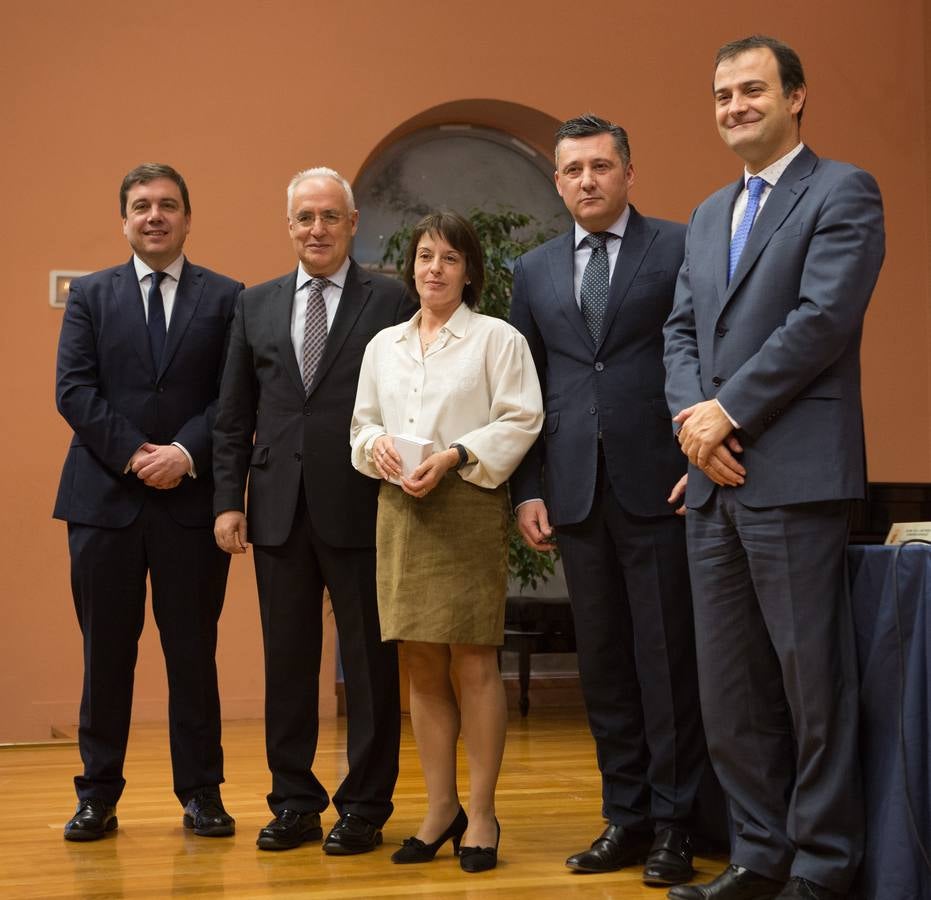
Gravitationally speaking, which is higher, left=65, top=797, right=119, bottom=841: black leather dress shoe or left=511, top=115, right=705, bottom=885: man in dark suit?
left=511, top=115, right=705, bottom=885: man in dark suit

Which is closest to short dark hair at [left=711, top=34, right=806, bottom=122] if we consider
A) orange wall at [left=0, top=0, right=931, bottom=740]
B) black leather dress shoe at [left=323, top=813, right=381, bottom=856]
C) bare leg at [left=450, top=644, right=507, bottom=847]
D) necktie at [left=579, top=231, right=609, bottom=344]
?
necktie at [left=579, top=231, right=609, bottom=344]

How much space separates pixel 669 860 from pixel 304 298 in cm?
168

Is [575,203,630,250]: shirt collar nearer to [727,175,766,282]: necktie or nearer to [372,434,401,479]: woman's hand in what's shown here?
[727,175,766,282]: necktie

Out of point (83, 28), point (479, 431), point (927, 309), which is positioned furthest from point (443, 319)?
point (927, 309)

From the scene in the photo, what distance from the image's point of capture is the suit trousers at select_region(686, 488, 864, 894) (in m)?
2.55

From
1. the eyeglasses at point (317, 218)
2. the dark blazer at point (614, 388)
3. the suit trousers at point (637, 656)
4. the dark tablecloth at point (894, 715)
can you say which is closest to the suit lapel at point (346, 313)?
the eyeglasses at point (317, 218)

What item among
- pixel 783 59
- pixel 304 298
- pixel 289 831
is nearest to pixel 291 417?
pixel 304 298

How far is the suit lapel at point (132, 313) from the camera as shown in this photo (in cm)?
359

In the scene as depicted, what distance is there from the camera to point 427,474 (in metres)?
2.99

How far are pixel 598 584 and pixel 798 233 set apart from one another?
0.97m

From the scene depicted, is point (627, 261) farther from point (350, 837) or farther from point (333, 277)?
point (350, 837)


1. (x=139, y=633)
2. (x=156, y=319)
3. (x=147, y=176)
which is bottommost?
(x=139, y=633)

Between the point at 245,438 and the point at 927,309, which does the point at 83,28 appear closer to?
the point at 245,438

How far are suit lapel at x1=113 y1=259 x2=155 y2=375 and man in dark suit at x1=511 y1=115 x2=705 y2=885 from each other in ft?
3.61
